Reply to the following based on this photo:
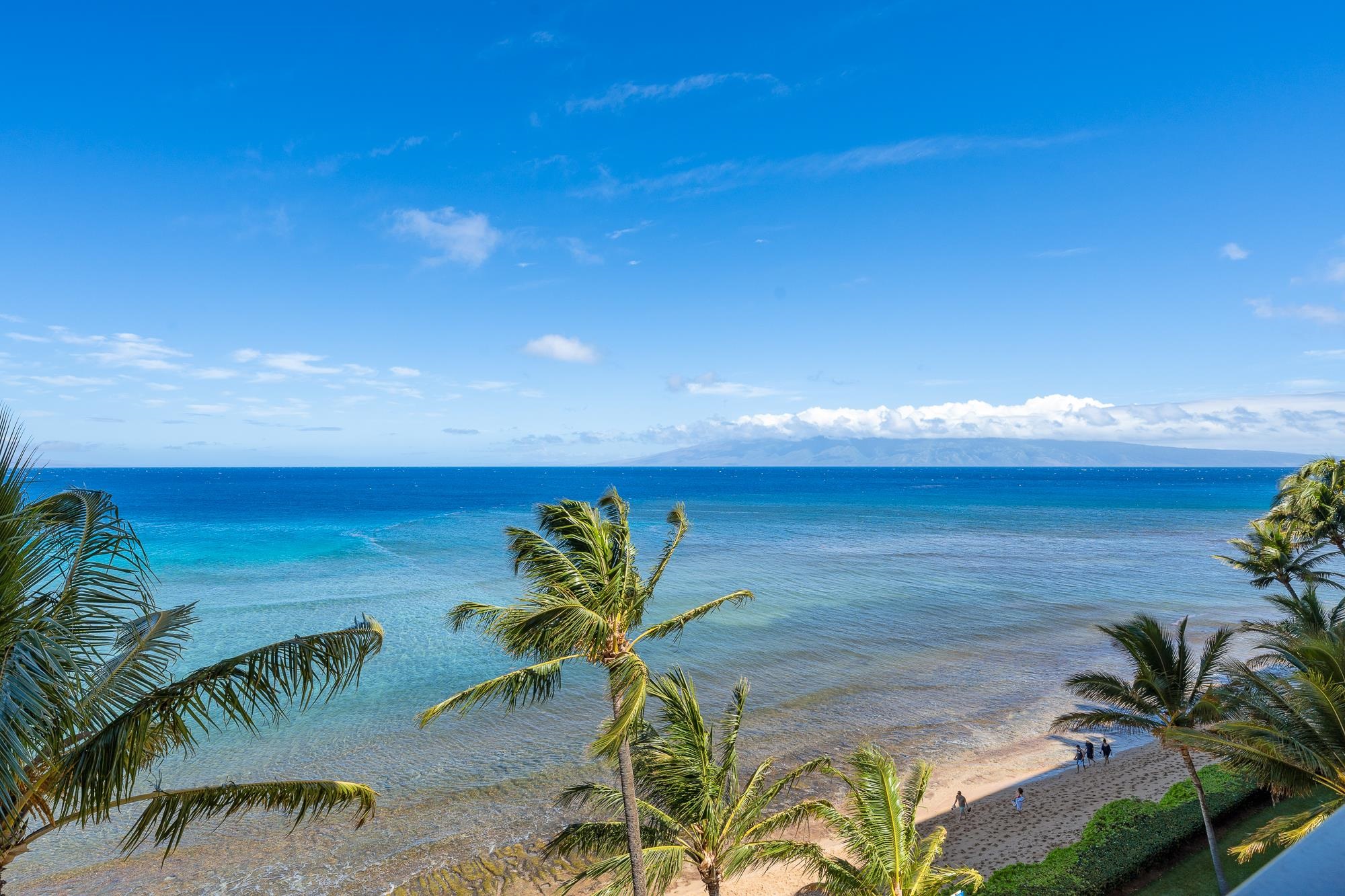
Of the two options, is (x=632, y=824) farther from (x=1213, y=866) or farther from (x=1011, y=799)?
(x=1011, y=799)

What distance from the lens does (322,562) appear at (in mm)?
65500

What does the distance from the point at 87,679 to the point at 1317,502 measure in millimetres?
37403

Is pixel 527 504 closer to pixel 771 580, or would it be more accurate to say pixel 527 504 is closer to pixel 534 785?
pixel 771 580

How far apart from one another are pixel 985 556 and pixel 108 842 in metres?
68.6

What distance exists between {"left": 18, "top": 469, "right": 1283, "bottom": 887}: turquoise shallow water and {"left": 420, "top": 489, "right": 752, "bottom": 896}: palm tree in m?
10.4

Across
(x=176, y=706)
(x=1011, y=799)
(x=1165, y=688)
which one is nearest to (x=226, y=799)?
(x=176, y=706)

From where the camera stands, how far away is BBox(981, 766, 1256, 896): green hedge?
669 inches

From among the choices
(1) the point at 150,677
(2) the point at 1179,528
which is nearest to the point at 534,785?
(1) the point at 150,677

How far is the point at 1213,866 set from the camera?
17953 millimetres

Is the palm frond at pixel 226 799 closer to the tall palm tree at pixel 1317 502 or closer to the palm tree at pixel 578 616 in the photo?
the palm tree at pixel 578 616

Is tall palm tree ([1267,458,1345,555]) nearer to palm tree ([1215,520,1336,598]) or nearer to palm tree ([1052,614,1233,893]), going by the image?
palm tree ([1215,520,1336,598])

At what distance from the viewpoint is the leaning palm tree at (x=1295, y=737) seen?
40.3 ft

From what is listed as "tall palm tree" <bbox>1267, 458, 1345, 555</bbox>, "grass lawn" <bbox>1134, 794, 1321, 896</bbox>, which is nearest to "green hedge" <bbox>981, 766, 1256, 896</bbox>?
"grass lawn" <bbox>1134, 794, 1321, 896</bbox>

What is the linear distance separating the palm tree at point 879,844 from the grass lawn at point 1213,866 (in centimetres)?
725
